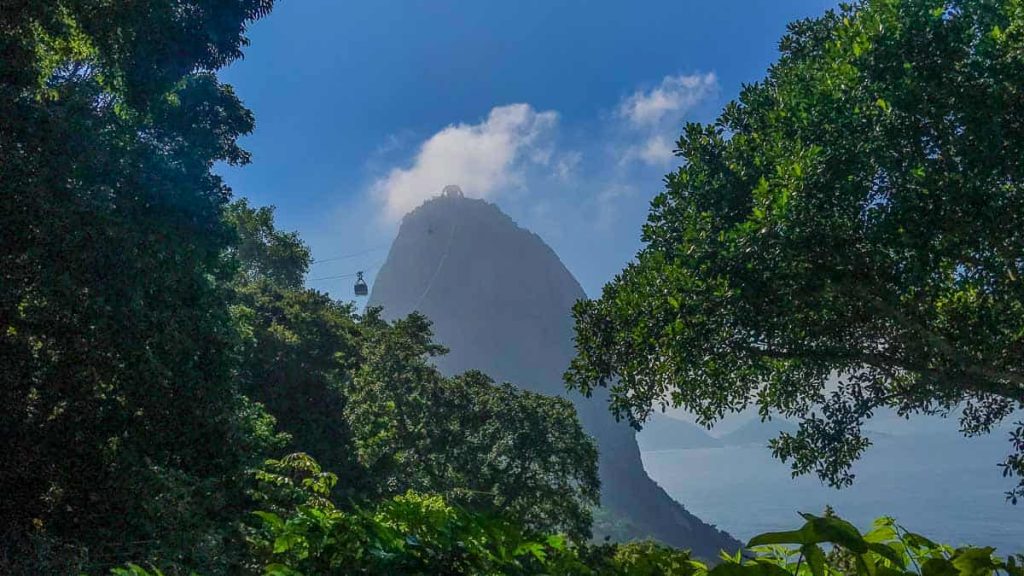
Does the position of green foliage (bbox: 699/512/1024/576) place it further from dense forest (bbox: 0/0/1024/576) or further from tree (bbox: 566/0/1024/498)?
tree (bbox: 566/0/1024/498)

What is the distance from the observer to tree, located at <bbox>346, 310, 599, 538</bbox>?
1073 inches

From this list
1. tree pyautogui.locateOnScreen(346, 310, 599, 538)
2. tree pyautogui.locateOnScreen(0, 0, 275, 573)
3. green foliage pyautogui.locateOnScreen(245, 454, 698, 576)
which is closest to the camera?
green foliage pyautogui.locateOnScreen(245, 454, 698, 576)

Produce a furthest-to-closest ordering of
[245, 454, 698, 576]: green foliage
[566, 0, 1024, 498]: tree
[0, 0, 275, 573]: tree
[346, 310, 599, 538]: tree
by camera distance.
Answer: [346, 310, 599, 538]: tree
[0, 0, 275, 573]: tree
[566, 0, 1024, 498]: tree
[245, 454, 698, 576]: green foliage

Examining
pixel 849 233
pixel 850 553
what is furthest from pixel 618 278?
pixel 850 553

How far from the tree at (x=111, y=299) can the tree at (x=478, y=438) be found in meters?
15.8

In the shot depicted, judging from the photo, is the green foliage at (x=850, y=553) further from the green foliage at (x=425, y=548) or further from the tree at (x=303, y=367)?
the tree at (x=303, y=367)

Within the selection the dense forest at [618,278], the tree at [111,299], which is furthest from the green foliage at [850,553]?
the tree at [111,299]

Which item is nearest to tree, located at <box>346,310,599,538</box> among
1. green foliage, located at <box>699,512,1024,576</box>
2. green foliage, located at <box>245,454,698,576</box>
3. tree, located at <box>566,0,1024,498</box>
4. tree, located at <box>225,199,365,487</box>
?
tree, located at <box>225,199,365,487</box>

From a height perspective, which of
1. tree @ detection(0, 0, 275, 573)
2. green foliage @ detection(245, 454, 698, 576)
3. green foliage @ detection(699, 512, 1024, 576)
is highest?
tree @ detection(0, 0, 275, 573)

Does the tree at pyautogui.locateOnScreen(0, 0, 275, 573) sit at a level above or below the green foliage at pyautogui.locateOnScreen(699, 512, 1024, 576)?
above

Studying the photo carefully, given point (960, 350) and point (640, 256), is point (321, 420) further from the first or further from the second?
point (960, 350)

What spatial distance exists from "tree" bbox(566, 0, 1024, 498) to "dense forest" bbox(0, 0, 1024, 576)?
0.04 metres

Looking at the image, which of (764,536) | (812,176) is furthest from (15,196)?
(812,176)

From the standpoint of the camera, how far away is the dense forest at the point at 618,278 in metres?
7.57
